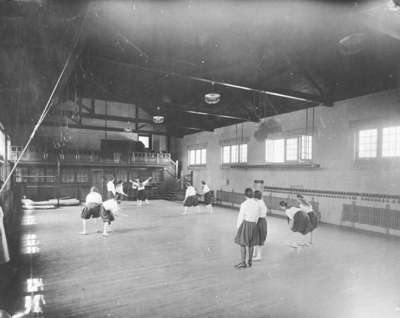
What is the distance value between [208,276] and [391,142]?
673 centimetres

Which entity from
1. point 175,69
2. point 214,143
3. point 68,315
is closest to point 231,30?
point 175,69

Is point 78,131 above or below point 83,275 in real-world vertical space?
above

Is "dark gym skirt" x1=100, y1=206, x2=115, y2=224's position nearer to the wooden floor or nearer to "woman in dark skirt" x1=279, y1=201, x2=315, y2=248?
the wooden floor

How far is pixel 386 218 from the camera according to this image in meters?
7.73

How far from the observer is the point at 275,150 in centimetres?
1188

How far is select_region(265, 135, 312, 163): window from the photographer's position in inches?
402

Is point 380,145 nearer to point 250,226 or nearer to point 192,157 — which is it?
point 250,226

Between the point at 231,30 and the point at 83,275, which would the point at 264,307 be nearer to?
the point at 83,275

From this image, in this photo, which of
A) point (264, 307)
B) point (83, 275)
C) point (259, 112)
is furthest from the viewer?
point (259, 112)

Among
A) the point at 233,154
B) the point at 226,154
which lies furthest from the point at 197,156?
the point at 233,154

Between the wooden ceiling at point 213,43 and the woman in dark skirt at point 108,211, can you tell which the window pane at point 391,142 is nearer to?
the wooden ceiling at point 213,43

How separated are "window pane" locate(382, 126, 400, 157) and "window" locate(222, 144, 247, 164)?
252 inches

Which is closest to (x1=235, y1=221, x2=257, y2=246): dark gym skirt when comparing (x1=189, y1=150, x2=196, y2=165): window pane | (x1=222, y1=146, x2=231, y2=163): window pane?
(x1=222, y1=146, x2=231, y2=163): window pane

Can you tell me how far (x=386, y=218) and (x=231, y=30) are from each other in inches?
265
